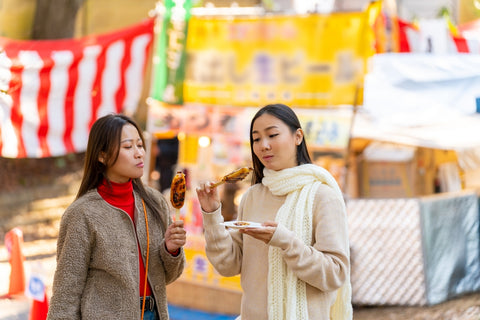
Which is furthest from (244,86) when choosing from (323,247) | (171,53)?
(323,247)

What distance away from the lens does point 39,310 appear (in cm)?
468

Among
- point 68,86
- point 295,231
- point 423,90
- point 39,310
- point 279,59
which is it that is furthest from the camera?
point 279,59

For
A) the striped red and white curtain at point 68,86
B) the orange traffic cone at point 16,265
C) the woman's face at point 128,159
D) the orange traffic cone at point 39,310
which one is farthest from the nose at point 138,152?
the striped red and white curtain at point 68,86

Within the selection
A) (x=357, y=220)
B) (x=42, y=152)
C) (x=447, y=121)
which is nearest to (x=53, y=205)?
(x=42, y=152)

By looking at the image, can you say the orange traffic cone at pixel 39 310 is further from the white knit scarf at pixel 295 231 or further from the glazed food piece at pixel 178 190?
the white knit scarf at pixel 295 231

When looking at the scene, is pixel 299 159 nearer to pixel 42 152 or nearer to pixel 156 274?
pixel 156 274

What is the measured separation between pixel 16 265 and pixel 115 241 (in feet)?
10.6

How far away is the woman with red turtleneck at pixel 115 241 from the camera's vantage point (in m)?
2.40

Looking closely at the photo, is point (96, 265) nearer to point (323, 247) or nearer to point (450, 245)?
point (323, 247)

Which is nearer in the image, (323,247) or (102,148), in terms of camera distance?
(323,247)

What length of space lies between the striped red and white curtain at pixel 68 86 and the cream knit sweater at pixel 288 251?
404 centimetres

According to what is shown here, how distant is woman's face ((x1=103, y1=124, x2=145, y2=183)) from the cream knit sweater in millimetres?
418

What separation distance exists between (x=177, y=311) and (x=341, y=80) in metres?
3.57

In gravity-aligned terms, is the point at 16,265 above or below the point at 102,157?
below
